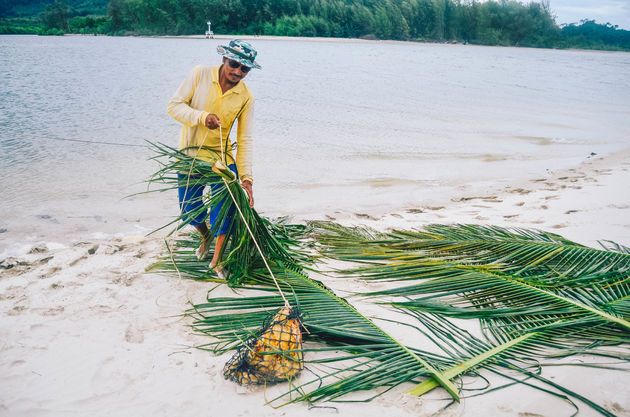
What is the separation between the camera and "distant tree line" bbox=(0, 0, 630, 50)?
177 ft

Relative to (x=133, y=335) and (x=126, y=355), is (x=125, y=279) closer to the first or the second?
(x=133, y=335)

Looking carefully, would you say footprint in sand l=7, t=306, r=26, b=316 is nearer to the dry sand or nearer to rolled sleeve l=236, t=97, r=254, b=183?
the dry sand

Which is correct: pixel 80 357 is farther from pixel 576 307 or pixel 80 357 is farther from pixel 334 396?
pixel 576 307

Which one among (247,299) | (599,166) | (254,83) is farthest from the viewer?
(254,83)

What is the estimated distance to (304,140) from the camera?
346 inches

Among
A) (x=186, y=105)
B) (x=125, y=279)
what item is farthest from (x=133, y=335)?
(x=186, y=105)

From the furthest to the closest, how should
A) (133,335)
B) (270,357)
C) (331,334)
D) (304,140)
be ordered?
(304,140) < (133,335) < (331,334) < (270,357)

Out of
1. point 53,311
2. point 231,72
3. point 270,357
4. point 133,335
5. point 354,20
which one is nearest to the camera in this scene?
point 270,357

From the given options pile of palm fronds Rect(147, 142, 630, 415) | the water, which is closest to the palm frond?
pile of palm fronds Rect(147, 142, 630, 415)

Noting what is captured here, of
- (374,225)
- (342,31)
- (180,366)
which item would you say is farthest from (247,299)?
(342,31)

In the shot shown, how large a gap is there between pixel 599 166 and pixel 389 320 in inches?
262

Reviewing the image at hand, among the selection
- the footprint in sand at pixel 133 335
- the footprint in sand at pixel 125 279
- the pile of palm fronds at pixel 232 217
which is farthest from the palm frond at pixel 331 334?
the footprint in sand at pixel 125 279

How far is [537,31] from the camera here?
56469 mm

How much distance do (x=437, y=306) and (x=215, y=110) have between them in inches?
70.2
